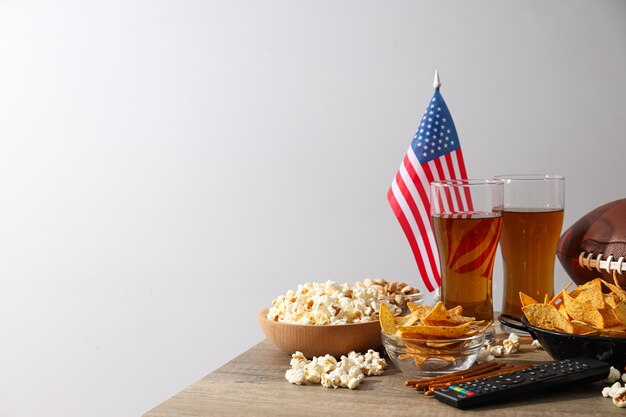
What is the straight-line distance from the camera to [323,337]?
118 centimetres

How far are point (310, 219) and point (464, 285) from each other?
66.7 inches

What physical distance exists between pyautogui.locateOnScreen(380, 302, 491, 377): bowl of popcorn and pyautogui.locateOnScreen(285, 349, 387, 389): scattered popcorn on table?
52 millimetres

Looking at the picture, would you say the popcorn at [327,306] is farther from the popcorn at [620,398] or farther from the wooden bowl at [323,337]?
the popcorn at [620,398]

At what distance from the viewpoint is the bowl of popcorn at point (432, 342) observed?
1048mm

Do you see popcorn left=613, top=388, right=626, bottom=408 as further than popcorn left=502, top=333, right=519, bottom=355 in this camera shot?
No

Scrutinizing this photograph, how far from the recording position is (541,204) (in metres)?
1.32

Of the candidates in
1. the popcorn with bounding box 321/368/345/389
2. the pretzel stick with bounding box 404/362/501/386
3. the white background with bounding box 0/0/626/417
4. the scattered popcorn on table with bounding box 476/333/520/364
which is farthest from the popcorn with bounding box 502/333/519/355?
the white background with bounding box 0/0/626/417

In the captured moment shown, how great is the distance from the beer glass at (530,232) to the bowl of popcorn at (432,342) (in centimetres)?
28

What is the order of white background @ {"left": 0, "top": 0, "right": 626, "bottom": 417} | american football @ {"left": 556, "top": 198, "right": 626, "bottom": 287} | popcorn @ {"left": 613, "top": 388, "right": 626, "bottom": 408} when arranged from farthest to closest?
1. white background @ {"left": 0, "top": 0, "right": 626, "bottom": 417}
2. american football @ {"left": 556, "top": 198, "right": 626, "bottom": 287}
3. popcorn @ {"left": 613, "top": 388, "right": 626, "bottom": 408}

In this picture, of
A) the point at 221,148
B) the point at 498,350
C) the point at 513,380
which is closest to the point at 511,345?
the point at 498,350

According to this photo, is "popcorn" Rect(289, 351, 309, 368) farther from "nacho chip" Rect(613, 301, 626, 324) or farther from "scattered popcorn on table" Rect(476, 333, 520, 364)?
"nacho chip" Rect(613, 301, 626, 324)

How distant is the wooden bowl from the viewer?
3.87ft

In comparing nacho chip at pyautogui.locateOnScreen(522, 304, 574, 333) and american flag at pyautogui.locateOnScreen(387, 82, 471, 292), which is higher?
american flag at pyautogui.locateOnScreen(387, 82, 471, 292)

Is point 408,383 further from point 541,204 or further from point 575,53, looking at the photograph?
point 575,53
